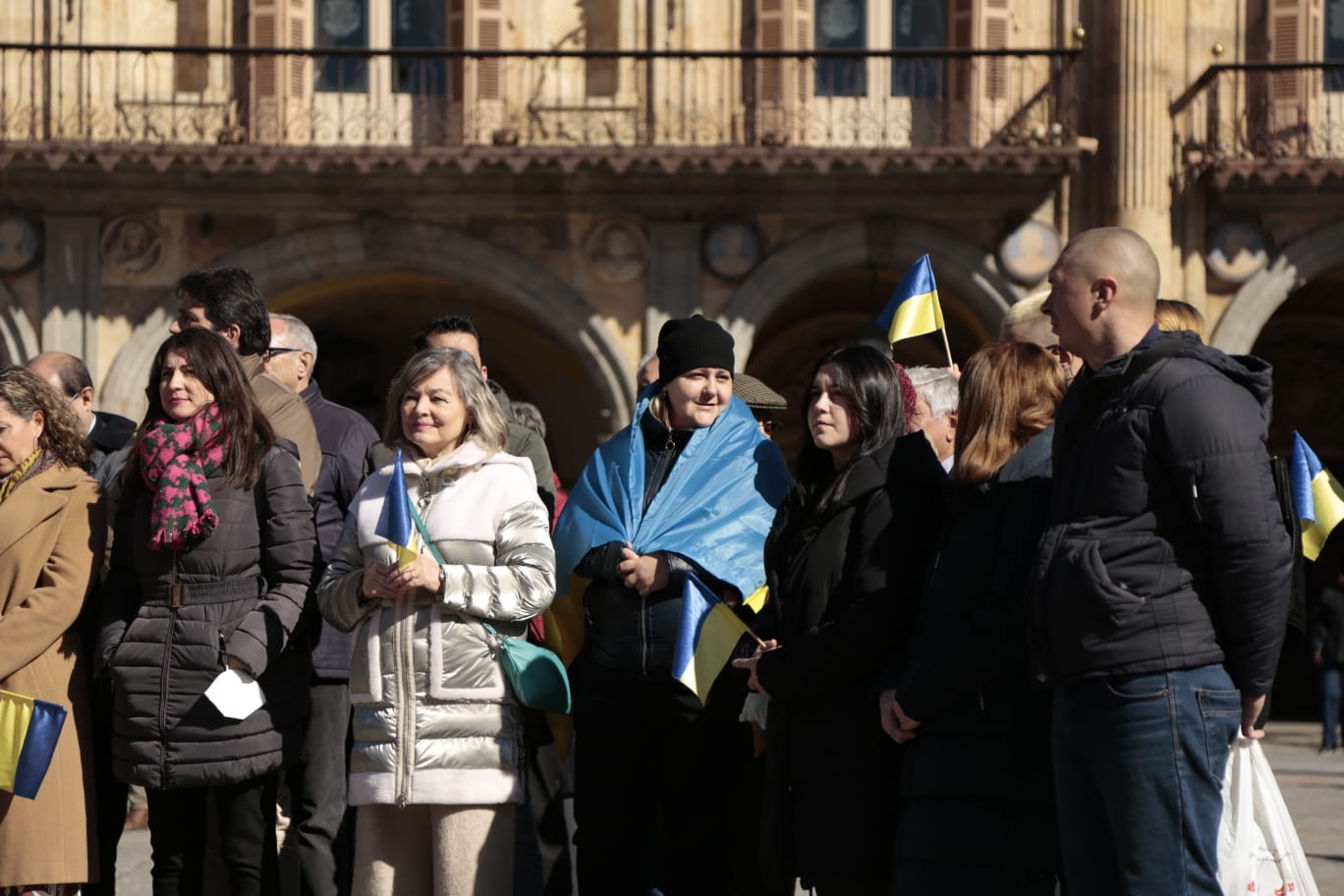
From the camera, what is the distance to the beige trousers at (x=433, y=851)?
5.35 metres

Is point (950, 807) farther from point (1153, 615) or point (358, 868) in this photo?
point (358, 868)

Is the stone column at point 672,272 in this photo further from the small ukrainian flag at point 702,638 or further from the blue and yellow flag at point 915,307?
the small ukrainian flag at point 702,638

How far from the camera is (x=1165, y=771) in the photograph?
429cm

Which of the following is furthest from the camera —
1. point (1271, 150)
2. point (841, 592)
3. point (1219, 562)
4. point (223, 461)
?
point (1271, 150)

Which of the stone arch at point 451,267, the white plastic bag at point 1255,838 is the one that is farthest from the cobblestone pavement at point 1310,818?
the stone arch at point 451,267

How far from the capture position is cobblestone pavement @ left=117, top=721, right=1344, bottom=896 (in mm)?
7934

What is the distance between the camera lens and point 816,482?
5.47m

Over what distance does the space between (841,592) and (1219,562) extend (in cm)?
118

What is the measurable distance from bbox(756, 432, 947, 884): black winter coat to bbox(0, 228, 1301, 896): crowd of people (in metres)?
0.01

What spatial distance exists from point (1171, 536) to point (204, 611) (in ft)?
8.89

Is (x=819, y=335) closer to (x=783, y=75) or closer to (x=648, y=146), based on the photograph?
(x=783, y=75)

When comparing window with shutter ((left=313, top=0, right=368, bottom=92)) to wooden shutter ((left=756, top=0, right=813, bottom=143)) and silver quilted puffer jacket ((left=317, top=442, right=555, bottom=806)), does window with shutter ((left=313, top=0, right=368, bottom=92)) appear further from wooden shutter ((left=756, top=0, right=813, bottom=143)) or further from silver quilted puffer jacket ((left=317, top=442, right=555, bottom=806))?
silver quilted puffer jacket ((left=317, top=442, right=555, bottom=806))

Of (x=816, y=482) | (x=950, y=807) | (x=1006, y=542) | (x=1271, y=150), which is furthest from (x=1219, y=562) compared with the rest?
(x=1271, y=150)

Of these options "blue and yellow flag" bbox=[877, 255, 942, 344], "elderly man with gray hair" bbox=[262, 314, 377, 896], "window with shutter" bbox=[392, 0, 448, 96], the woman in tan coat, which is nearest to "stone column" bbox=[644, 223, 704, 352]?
"window with shutter" bbox=[392, 0, 448, 96]
